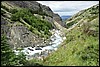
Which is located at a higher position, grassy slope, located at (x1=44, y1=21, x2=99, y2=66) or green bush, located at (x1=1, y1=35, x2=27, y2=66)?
green bush, located at (x1=1, y1=35, x2=27, y2=66)

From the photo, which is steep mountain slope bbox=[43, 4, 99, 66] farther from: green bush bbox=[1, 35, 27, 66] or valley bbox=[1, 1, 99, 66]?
green bush bbox=[1, 35, 27, 66]

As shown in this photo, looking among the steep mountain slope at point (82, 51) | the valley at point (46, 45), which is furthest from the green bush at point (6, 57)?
the steep mountain slope at point (82, 51)

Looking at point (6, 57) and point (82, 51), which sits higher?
point (6, 57)

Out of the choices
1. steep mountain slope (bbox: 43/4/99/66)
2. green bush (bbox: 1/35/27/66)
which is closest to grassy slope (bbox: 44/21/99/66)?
steep mountain slope (bbox: 43/4/99/66)

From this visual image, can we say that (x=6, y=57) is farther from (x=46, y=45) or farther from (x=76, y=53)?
(x=46, y=45)

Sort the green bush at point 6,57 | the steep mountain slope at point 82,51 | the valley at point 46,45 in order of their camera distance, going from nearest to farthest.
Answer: the green bush at point 6,57, the valley at point 46,45, the steep mountain slope at point 82,51

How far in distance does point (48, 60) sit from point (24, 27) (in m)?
24.6

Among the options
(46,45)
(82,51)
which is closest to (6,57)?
(82,51)

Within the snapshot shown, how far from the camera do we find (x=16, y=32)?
188 feet

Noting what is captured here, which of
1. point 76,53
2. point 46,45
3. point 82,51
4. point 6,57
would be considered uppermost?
point 6,57

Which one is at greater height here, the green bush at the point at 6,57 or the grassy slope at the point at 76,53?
the green bush at the point at 6,57

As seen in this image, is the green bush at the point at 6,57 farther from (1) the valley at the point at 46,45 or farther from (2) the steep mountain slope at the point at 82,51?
(2) the steep mountain slope at the point at 82,51

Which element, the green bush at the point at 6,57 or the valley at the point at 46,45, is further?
the valley at the point at 46,45

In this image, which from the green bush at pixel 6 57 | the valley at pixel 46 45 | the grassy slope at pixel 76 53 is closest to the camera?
the green bush at pixel 6 57
